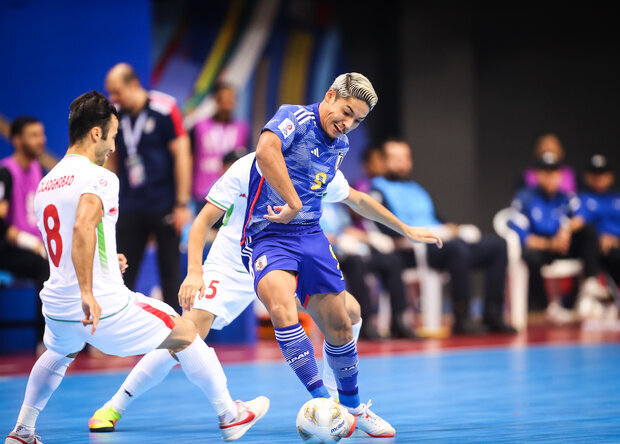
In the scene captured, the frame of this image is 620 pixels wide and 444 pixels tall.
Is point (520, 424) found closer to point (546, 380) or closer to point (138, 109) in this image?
point (546, 380)

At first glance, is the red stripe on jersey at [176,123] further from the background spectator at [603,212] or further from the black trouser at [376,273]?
the background spectator at [603,212]

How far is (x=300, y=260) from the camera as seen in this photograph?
407 cm

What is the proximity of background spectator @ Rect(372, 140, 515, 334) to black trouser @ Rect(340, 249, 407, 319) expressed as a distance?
1.20 ft

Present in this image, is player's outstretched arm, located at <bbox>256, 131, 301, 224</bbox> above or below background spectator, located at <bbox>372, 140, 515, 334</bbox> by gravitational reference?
above

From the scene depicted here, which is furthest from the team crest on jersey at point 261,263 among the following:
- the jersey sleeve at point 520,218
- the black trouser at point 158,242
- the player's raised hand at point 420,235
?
the jersey sleeve at point 520,218

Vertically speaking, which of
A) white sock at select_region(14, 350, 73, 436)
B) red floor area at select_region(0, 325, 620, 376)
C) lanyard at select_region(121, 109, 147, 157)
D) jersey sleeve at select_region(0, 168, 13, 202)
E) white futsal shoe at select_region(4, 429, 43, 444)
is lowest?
Result: red floor area at select_region(0, 325, 620, 376)

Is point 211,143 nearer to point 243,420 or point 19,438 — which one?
point 243,420

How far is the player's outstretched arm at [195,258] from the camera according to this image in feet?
13.0

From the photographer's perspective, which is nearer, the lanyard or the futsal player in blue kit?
the futsal player in blue kit

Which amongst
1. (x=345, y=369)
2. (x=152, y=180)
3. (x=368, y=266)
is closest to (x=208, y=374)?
(x=345, y=369)

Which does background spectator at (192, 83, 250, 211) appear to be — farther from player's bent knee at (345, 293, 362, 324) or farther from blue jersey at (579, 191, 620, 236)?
player's bent knee at (345, 293, 362, 324)

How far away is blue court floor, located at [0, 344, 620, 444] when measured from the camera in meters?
4.15

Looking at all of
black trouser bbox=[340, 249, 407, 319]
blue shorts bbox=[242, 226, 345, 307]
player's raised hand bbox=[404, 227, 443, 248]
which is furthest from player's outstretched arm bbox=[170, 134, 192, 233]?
blue shorts bbox=[242, 226, 345, 307]

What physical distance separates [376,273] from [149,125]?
10.6 feet
